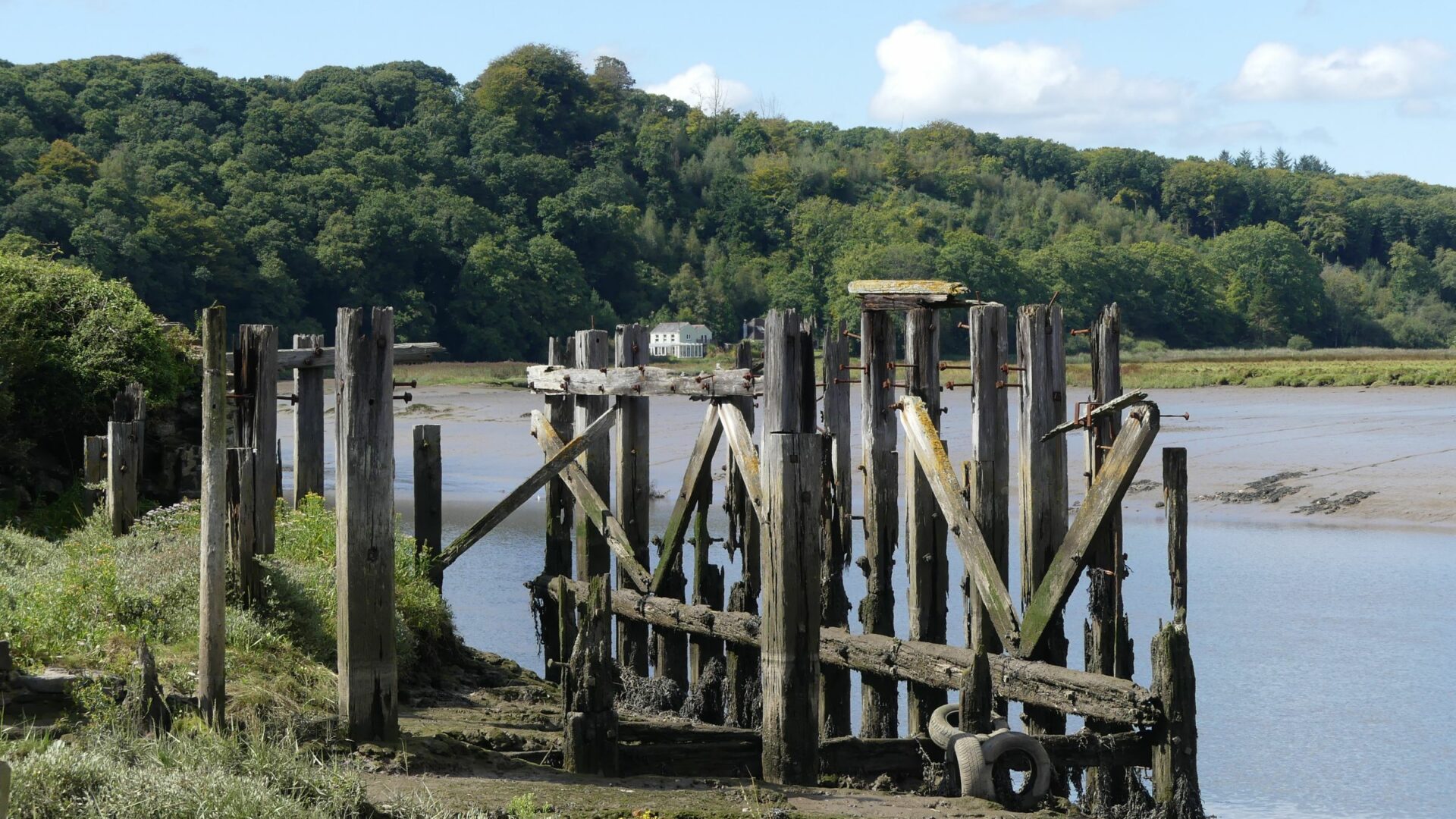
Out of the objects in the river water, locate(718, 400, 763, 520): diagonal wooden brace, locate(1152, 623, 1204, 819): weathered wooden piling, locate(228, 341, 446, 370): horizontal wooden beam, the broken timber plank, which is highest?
locate(228, 341, 446, 370): horizontal wooden beam

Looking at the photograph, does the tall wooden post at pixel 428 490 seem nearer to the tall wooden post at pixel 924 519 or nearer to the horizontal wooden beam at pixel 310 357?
the horizontal wooden beam at pixel 310 357

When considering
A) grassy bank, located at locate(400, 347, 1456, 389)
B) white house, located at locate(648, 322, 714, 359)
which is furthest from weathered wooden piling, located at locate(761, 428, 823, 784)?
white house, located at locate(648, 322, 714, 359)

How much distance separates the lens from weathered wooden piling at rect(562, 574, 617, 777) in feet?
32.2

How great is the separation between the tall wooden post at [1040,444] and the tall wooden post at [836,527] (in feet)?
4.87

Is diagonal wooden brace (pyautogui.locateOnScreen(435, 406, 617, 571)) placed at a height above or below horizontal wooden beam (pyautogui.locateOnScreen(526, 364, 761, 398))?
below

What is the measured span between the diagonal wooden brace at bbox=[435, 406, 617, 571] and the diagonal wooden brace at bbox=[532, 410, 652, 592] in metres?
0.14

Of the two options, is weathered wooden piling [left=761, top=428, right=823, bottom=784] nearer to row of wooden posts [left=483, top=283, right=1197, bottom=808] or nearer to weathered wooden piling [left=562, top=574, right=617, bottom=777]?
row of wooden posts [left=483, top=283, right=1197, bottom=808]

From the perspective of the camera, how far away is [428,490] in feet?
50.3

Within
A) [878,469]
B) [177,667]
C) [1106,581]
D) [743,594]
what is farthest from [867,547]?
[177,667]

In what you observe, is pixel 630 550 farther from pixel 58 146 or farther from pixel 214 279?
pixel 58 146

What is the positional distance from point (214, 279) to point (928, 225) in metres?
62.1

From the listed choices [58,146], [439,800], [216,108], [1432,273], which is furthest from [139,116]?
[1432,273]

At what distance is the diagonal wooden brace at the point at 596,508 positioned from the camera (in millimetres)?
15031

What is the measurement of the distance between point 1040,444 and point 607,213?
267 ft
